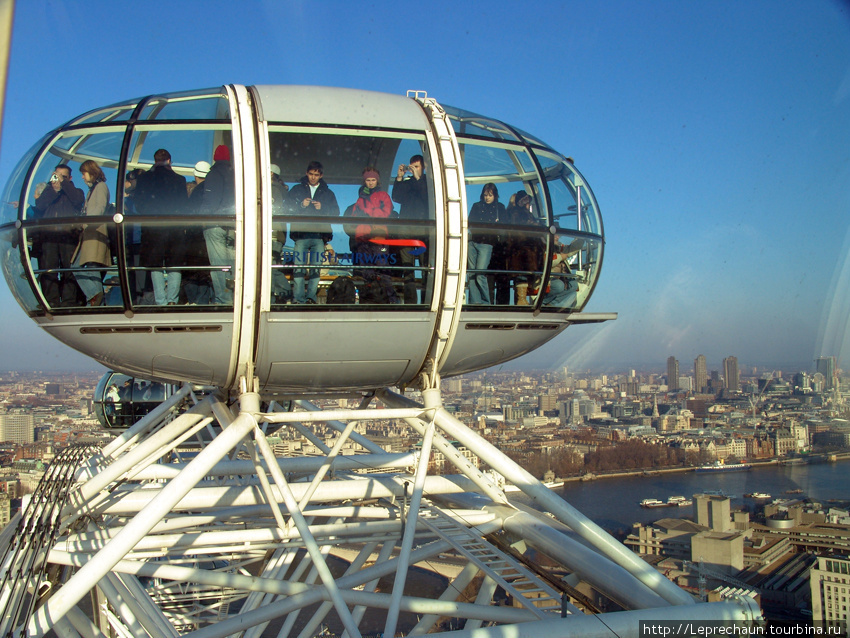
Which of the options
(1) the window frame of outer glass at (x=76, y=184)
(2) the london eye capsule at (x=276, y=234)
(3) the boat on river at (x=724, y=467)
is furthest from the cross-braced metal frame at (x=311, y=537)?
(3) the boat on river at (x=724, y=467)

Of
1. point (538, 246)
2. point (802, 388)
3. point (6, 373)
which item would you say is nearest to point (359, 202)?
point (538, 246)

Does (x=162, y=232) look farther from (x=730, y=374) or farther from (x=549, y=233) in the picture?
(x=730, y=374)

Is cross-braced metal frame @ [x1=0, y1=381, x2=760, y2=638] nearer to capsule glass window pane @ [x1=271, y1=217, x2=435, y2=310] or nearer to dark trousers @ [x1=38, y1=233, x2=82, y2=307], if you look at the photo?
capsule glass window pane @ [x1=271, y1=217, x2=435, y2=310]

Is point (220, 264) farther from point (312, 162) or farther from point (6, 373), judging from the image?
point (6, 373)

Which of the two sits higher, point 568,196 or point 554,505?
point 568,196

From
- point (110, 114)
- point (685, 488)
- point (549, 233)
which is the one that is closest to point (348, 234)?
point (549, 233)

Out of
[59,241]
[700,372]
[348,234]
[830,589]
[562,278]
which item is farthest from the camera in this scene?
[700,372]
